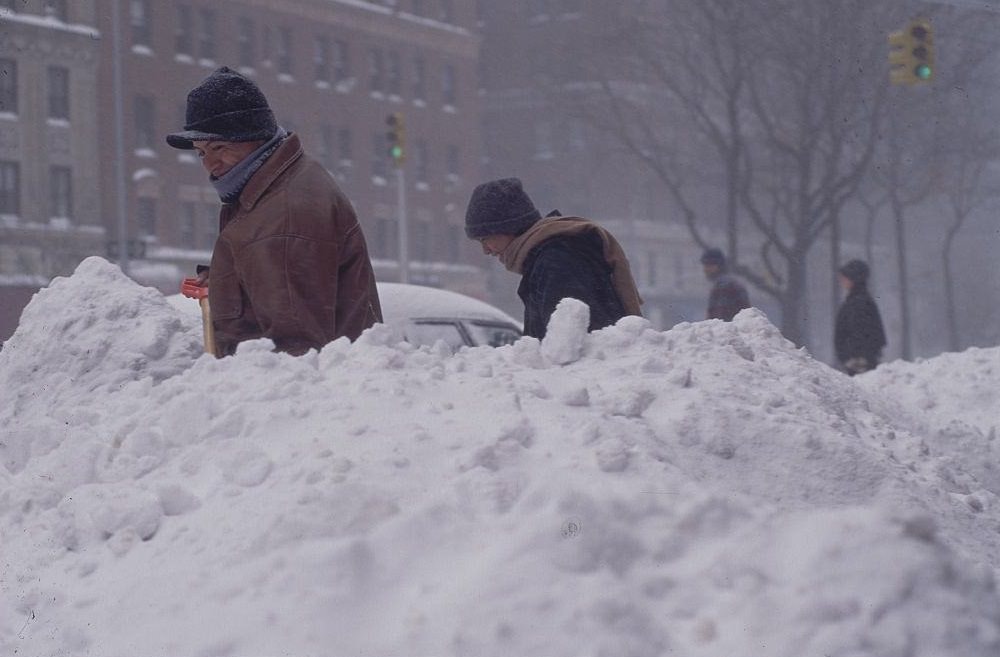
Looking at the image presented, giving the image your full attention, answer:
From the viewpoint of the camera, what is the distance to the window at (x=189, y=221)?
154 feet

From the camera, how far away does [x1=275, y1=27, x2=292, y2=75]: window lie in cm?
5059

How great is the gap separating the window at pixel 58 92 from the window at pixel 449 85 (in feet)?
61.6

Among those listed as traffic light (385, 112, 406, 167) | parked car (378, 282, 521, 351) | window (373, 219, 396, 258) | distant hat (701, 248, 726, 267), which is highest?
traffic light (385, 112, 406, 167)

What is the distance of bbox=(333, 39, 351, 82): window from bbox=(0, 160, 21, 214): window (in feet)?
48.7

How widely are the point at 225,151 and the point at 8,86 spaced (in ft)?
128

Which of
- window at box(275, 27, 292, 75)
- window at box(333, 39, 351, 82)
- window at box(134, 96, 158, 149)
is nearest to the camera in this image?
window at box(134, 96, 158, 149)

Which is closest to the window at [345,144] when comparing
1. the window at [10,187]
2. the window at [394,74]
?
the window at [394,74]

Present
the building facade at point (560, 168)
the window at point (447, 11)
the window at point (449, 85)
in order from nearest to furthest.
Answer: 1. the window at point (447, 11)
2. the window at point (449, 85)
3. the building facade at point (560, 168)

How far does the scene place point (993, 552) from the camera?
4016 millimetres

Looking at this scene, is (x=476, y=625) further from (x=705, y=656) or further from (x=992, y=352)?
(x=992, y=352)

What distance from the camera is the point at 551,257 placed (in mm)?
5477

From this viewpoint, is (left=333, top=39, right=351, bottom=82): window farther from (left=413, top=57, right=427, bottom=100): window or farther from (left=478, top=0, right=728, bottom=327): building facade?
(left=478, top=0, right=728, bottom=327): building facade

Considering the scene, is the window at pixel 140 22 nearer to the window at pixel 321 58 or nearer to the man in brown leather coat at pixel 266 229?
the window at pixel 321 58

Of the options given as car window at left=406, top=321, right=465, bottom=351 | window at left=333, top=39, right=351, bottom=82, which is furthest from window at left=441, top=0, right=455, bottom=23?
car window at left=406, top=321, right=465, bottom=351
